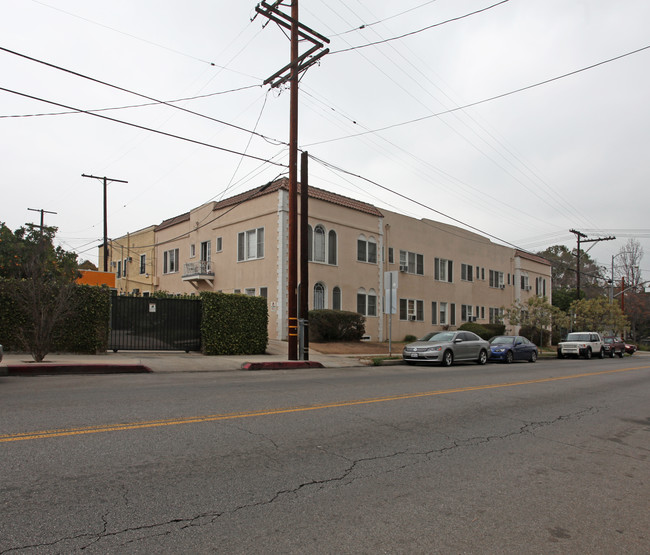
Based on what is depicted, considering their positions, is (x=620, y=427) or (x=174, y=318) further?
(x=174, y=318)

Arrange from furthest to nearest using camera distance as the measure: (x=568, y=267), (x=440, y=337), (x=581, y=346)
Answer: (x=568, y=267), (x=581, y=346), (x=440, y=337)

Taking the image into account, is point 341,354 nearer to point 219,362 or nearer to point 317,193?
point 219,362

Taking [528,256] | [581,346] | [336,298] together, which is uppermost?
[528,256]

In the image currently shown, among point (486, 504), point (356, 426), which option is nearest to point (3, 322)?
point (356, 426)

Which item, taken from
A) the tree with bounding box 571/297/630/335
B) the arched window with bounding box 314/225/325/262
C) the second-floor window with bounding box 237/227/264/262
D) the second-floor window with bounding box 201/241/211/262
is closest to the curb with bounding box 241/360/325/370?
the arched window with bounding box 314/225/325/262

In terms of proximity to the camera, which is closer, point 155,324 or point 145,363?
point 145,363

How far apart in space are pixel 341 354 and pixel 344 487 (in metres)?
18.5

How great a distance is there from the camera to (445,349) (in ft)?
63.9

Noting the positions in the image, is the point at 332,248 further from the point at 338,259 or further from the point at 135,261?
the point at 135,261

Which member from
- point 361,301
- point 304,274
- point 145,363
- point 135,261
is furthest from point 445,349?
point 135,261

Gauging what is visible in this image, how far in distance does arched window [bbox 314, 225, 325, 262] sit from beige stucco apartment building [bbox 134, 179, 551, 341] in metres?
0.06

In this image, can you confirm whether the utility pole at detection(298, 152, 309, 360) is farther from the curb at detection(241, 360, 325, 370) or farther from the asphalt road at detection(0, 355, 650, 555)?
the asphalt road at detection(0, 355, 650, 555)

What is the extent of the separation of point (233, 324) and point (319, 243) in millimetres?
9892

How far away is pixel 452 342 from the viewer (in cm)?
1988
